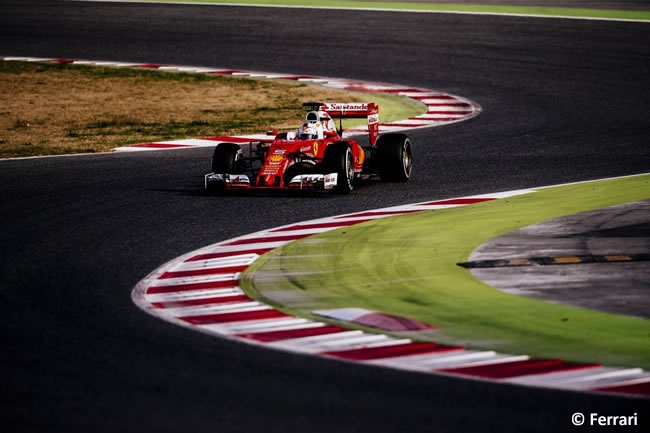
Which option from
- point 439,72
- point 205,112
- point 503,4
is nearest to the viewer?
point 205,112

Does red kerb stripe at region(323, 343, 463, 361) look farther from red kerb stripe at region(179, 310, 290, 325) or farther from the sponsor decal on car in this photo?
the sponsor decal on car

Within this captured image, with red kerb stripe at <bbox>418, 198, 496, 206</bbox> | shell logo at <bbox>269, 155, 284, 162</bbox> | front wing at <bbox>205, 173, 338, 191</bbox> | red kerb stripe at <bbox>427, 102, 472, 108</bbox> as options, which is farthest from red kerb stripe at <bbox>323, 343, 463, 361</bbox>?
red kerb stripe at <bbox>427, 102, 472, 108</bbox>

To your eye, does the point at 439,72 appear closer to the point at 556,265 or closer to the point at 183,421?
the point at 556,265

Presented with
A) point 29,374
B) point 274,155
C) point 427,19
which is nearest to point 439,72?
point 427,19

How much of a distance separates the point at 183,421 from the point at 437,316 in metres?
3.15

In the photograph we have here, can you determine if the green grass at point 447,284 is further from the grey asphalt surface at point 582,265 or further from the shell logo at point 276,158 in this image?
the shell logo at point 276,158

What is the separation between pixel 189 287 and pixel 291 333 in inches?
75.7

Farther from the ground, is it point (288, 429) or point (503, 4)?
point (503, 4)

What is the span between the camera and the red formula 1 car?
15.4 m

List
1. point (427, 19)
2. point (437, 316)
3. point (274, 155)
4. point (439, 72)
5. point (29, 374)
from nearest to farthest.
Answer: point (29, 374) < point (437, 316) < point (274, 155) < point (439, 72) < point (427, 19)

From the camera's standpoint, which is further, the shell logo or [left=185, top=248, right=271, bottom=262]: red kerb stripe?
the shell logo

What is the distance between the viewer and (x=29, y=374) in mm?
7863

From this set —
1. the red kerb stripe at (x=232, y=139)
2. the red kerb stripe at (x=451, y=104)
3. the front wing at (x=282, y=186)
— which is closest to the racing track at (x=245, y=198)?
the front wing at (x=282, y=186)

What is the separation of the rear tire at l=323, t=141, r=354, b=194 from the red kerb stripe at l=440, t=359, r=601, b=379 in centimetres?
750
